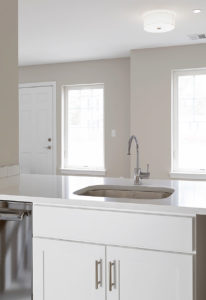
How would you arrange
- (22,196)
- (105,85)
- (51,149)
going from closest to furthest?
(22,196)
(105,85)
(51,149)

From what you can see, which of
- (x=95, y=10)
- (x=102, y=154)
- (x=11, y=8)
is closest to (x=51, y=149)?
(x=102, y=154)

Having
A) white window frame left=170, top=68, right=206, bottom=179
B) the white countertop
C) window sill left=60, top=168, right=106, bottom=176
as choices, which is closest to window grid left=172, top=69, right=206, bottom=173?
white window frame left=170, top=68, right=206, bottom=179

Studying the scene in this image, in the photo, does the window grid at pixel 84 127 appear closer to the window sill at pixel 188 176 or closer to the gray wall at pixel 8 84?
the window sill at pixel 188 176

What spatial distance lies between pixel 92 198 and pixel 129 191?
53 centimetres

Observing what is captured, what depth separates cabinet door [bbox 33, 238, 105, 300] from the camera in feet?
5.27

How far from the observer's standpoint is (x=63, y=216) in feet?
5.42

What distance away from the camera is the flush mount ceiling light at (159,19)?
389 cm

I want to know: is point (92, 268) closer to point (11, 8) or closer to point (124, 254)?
point (124, 254)

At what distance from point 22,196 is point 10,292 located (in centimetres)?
49

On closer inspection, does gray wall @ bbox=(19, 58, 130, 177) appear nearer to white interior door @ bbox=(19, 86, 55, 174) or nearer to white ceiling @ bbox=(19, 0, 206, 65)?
white ceiling @ bbox=(19, 0, 206, 65)

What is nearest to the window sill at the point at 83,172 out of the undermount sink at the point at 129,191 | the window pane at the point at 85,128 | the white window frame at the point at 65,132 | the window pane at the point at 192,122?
the white window frame at the point at 65,132

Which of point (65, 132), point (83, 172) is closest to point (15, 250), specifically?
point (83, 172)

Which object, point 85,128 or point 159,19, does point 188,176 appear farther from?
point 159,19

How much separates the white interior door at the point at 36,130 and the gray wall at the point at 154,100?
175 cm
